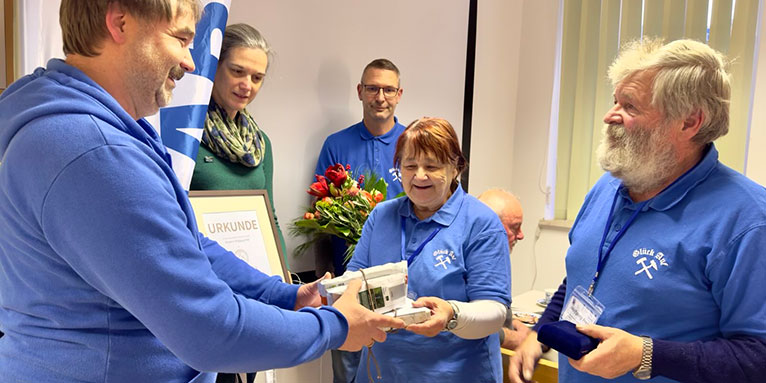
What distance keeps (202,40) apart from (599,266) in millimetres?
1495

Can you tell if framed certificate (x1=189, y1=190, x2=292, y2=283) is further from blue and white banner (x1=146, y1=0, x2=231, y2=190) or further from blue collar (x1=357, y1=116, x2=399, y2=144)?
blue collar (x1=357, y1=116, x2=399, y2=144)

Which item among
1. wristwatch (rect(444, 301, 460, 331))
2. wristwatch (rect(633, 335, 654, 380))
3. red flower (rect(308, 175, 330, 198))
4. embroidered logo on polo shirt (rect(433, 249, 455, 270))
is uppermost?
red flower (rect(308, 175, 330, 198))

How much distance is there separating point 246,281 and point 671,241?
1.09 m

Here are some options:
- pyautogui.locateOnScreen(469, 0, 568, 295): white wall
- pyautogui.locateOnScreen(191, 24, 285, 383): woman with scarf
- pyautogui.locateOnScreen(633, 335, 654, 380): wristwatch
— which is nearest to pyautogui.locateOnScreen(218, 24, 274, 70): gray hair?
pyautogui.locateOnScreen(191, 24, 285, 383): woman with scarf

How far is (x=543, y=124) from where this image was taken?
5047 mm

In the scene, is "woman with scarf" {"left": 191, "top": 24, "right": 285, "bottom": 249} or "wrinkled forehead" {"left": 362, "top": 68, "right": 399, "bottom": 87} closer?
Answer: "woman with scarf" {"left": 191, "top": 24, "right": 285, "bottom": 249}

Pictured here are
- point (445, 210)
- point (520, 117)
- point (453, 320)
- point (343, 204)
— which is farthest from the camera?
point (520, 117)

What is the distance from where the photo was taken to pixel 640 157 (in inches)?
57.5

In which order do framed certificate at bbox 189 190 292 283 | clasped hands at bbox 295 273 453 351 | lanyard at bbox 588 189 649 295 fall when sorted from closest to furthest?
1. clasped hands at bbox 295 273 453 351
2. lanyard at bbox 588 189 649 295
3. framed certificate at bbox 189 190 292 283

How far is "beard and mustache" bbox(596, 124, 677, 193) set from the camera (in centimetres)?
145

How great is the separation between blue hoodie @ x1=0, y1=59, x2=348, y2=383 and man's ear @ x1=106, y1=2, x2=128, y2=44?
0.09 meters

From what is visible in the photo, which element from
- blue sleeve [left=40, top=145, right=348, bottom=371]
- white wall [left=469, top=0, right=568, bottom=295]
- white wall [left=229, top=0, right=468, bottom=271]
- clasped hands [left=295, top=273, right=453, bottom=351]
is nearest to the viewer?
blue sleeve [left=40, top=145, right=348, bottom=371]

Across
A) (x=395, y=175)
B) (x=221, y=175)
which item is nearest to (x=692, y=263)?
(x=221, y=175)

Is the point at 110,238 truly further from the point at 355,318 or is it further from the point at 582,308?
the point at 582,308
